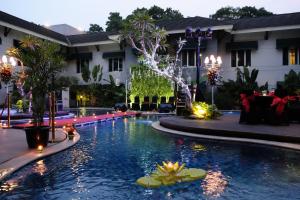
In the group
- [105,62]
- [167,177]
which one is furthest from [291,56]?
[167,177]

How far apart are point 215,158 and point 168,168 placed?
2.56 meters

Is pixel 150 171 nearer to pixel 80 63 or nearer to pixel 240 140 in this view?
pixel 240 140

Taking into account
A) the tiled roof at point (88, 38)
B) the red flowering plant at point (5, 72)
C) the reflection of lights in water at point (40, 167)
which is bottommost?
the reflection of lights in water at point (40, 167)

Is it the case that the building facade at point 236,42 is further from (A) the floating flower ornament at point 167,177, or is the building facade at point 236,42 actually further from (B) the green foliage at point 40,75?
(A) the floating flower ornament at point 167,177

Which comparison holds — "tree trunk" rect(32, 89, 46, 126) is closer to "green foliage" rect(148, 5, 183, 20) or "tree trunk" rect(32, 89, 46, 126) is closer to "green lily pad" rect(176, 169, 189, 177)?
"green lily pad" rect(176, 169, 189, 177)

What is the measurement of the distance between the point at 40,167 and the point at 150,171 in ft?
8.02

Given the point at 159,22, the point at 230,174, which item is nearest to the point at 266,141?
the point at 230,174

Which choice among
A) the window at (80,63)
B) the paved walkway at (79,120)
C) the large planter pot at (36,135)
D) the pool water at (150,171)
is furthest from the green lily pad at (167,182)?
the window at (80,63)

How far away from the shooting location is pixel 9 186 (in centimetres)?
611

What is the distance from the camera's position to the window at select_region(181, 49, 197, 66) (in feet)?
102

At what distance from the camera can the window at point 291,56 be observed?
28172 millimetres

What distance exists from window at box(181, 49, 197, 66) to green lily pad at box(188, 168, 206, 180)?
2468 centimetres

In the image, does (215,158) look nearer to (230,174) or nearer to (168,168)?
(230,174)

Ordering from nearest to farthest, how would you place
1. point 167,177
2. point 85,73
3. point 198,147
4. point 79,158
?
point 167,177
point 79,158
point 198,147
point 85,73
